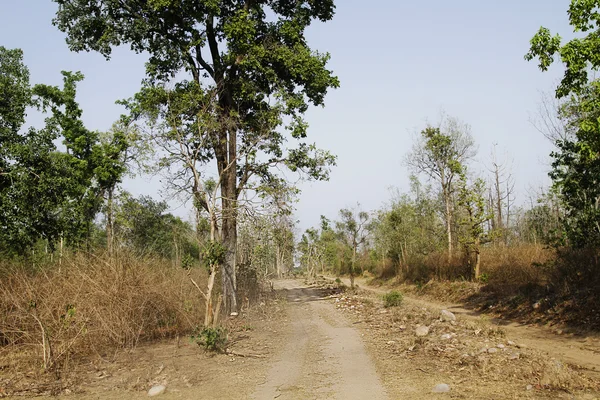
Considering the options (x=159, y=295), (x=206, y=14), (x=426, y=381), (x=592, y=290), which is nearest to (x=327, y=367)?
(x=426, y=381)

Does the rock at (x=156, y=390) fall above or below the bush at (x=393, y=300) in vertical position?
below

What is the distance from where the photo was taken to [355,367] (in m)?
8.27

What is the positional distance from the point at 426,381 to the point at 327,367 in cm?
202

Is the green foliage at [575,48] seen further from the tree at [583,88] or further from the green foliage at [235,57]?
the green foliage at [235,57]

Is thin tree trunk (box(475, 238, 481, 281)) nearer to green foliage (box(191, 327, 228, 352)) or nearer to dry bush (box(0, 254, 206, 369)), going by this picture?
dry bush (box(0, 254, 206, 369))

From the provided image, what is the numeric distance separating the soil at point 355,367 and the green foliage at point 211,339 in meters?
0.18

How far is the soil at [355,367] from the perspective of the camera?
22.1 ft

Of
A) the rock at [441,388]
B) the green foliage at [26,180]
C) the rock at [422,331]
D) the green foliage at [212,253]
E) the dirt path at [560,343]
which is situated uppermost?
the green foliage at [26,180]

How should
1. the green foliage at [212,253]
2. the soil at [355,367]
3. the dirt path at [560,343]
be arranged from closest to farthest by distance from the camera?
the soil at [355,367] → the dirt path at [560,343] → the green foliage at [212,253]

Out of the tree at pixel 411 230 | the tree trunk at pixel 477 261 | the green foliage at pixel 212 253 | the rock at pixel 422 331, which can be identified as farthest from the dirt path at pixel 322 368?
the tree at pixel 411 230

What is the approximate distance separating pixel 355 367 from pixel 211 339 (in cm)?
313

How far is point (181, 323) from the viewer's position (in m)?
12.2

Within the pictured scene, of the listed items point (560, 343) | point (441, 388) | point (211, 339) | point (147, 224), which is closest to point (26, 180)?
point (211, 339)

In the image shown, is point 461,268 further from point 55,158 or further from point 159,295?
point 55,158
